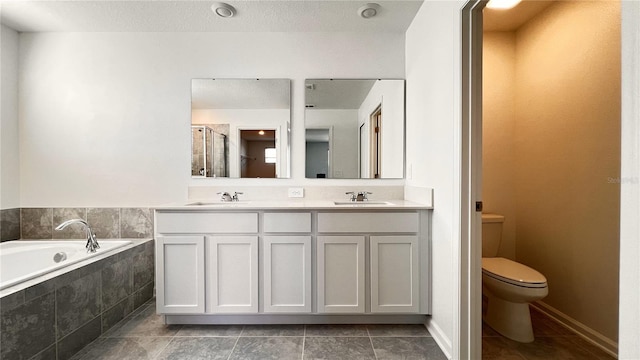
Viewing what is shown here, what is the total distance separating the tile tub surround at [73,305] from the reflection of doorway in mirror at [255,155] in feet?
3.38

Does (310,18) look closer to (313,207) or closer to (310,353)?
(313,207)

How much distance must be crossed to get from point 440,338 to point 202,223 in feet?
5.56

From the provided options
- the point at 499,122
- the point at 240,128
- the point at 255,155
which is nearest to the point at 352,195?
the point at 255,155

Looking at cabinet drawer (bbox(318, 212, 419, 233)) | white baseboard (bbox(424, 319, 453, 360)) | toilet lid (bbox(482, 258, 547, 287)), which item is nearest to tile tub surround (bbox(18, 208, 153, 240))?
cabinet drawer (bbox(318, 212, 419, 233))

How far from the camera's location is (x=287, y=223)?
1.70 m

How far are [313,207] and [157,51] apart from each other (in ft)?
6.47

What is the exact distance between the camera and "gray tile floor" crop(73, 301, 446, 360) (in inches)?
58.3

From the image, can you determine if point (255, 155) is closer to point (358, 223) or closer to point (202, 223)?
point (202, 223)

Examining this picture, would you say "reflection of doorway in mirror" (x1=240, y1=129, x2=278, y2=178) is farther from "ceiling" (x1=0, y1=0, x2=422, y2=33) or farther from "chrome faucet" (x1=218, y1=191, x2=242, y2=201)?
"ceiling" (x1=0, y1=0, x2=422, y2=33)

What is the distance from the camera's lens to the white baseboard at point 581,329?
1.49 m

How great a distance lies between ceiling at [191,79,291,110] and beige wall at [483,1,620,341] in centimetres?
179

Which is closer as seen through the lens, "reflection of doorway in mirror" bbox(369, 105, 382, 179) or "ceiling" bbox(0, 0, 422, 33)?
"ceiling" bbox(0, 0, 422, 33)

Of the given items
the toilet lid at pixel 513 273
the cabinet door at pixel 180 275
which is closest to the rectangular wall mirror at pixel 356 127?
the toilet lid at pixel 513 273

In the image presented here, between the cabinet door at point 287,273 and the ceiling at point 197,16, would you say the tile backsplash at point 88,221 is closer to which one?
the cabinet door at point 287,273
